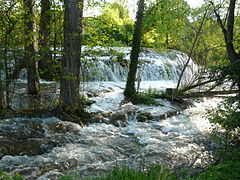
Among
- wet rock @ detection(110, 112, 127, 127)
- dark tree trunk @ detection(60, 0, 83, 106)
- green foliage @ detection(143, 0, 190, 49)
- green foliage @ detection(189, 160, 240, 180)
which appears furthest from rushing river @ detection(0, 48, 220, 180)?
green foliage @ detection(143, 0, 190, 49)

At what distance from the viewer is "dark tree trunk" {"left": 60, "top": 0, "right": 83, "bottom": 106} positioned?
6414 mm

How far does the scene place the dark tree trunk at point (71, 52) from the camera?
21.0 feet

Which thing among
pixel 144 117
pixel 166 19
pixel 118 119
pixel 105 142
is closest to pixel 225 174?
pixel 105 142

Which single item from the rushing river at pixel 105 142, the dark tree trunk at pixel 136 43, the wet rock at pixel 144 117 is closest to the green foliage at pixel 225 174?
the rushing river at pixel 105 142

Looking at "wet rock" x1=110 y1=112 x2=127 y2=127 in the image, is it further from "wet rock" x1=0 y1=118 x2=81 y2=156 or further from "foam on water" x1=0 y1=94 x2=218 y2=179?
"wet rock" x1=0 y1=118 x2=81 y2=156

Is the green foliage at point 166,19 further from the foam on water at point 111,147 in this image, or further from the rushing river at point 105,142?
the foam on water at point 111,147

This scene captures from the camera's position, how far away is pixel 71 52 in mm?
6629

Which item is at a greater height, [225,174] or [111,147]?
[225,174]

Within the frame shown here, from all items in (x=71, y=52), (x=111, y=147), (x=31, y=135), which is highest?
(x=71, y=52)

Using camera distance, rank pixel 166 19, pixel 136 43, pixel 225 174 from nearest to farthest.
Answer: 1. pixel 225 174
2. pixel 136 43
3. pixel 166 19

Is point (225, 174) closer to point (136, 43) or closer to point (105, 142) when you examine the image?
point (105, 142)

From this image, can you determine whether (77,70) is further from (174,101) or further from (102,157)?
(174,101)

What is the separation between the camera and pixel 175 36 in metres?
11.2

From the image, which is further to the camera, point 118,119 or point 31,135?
point 118,119
